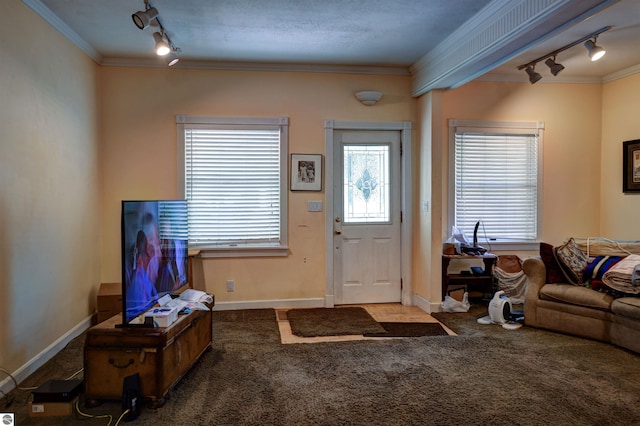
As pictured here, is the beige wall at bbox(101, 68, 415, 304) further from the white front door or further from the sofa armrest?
the sofa armrest

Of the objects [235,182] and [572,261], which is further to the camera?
[235,182]

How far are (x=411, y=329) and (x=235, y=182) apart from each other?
2.37 meters

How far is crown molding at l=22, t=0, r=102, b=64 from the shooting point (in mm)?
3172

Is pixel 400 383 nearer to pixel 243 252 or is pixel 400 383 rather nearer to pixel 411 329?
pixel 411 329

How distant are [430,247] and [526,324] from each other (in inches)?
45.9

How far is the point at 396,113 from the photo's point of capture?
4941 mm

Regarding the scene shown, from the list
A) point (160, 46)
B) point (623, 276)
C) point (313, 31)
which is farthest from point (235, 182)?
point (623, 276)

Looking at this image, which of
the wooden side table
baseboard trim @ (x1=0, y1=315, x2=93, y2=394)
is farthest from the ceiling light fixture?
baseboard trim @ (x1=0, y1=315, x2=93, y2=394)

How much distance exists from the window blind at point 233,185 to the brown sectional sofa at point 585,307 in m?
2.64

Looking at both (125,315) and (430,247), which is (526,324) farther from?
(125,315)

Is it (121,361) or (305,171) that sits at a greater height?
(305,171)

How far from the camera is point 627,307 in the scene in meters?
3.41

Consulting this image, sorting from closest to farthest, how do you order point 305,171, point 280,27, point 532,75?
point 280,27 < point 532,75 < point 305,171

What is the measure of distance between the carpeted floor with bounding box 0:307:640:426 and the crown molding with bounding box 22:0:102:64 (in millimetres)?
2607
